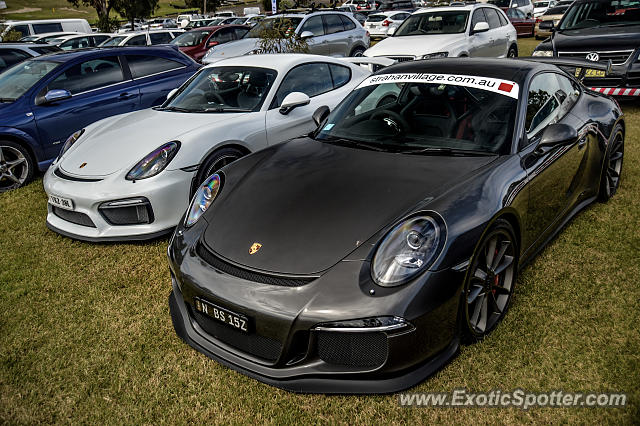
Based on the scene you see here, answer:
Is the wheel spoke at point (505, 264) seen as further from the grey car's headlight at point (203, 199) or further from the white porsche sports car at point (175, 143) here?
the white porsche sports car at point (175, 143)

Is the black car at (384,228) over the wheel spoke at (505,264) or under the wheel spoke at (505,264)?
over

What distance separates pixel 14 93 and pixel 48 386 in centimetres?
482

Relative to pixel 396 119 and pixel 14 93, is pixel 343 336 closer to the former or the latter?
pixel 396 119

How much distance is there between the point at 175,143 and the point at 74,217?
1.08m

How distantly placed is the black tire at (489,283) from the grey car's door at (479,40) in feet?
23.2

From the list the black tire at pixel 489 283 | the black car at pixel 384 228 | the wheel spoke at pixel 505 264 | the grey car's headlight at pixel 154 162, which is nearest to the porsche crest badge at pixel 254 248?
the black car at pixel 384 228

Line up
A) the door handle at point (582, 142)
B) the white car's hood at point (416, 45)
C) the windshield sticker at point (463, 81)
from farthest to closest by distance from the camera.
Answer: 1. the white car's hood at point (416, 45)
2. the door handle at point (582, 142)
3. the windshield sticker at point (463, 81)

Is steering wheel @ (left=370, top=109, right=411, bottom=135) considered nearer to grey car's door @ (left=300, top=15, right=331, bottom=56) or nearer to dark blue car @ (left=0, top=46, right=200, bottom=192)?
dark blue car @ (left=0, top=46, right=200, bottom=192)

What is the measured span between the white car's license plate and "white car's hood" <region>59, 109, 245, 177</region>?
0.25 meters

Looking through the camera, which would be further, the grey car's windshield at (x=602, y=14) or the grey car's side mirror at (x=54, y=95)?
the grey car's windshield at (x=602, y=14)

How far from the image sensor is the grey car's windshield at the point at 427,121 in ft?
9.88

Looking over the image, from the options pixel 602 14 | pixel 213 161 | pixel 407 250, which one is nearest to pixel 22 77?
pixel 213 161

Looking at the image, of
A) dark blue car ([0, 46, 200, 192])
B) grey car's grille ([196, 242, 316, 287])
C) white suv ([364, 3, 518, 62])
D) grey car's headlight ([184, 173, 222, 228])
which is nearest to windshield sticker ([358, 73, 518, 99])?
grey car's headlight ([184, 173, 222, 228])

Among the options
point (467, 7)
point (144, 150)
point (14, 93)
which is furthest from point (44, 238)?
point (467, 7)
